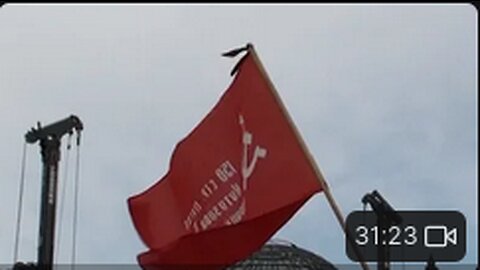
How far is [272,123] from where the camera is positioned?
14633 mm

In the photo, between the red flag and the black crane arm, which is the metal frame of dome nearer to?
the black crane arm

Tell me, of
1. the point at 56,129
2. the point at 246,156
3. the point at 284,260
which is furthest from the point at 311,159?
the point at 284,260

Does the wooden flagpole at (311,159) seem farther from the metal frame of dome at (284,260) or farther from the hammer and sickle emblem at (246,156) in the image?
the metal frame of dome at (284,260)

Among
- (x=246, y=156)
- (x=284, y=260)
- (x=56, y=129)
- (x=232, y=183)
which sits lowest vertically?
(x=284, y=260)

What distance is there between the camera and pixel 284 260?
236 feet

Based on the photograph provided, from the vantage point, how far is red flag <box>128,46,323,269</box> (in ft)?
46.4

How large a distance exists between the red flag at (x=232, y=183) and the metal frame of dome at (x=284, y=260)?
55.3 metres

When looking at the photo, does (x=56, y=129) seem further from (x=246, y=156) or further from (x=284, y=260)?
(x=284, y=260)

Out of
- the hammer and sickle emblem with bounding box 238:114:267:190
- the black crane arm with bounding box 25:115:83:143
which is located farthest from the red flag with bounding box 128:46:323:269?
the black crane arm with bounding box 25:115:83:143

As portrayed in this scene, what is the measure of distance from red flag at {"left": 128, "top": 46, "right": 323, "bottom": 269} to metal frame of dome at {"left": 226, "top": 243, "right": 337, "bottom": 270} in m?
55.3

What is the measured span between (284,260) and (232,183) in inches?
2285

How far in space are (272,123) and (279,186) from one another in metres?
0.87

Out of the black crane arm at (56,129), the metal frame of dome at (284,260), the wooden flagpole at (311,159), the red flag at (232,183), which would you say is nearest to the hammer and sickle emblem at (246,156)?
the red flag at (232,183)

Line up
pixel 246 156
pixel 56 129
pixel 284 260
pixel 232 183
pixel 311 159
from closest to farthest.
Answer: pixel 311 159
pixel 232 183
pixel 246 156
pixel 56 129
pixel 284 260
